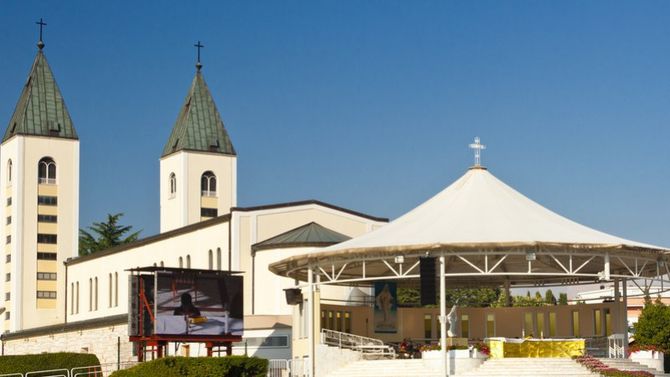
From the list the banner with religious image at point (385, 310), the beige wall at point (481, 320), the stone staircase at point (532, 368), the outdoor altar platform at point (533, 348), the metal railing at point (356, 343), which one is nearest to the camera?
the stone staircase at point (532, 368)

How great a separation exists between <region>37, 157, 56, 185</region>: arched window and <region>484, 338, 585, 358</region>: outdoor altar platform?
5381 cm

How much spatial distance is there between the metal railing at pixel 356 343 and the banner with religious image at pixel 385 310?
5.33 meters

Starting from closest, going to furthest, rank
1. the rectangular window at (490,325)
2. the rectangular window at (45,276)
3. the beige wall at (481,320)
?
the beige wall at (481,320) → the rectangular window at (490,325) → the rectangular window at (45,276)

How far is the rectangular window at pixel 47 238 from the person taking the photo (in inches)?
3442

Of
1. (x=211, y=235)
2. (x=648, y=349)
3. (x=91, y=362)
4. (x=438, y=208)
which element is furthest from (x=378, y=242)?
(x=211, y=235)

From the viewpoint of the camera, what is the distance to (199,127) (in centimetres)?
9375

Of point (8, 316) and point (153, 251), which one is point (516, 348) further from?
point (8, 316)

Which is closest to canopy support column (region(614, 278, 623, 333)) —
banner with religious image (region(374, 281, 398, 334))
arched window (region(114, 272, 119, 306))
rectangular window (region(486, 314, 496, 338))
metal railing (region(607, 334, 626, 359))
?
metal railing (region(607, 334, 626, 359))

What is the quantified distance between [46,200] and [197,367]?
1904 inches

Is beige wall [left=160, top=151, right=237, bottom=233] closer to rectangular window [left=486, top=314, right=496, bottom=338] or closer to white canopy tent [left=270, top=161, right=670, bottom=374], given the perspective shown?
rectangular window [left=486, top=314, right=496, bottom=338]

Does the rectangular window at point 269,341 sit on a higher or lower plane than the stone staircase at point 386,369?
higher

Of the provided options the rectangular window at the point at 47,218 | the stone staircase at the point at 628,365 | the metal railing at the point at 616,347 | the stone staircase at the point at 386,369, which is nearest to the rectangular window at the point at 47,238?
the rectangular window at the point at 47,218

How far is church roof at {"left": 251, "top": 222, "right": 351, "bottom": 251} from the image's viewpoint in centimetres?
5756

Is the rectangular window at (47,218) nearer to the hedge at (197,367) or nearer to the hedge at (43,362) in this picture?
the hedge at (43,362)
